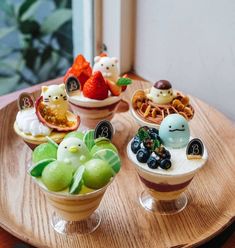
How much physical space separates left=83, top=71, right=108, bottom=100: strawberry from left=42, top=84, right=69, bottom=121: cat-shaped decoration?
53 millimetres

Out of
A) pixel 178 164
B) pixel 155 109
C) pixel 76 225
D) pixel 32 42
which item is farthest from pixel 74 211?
pixel 32 42

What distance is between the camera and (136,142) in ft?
2.16

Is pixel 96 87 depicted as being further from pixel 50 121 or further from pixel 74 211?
pixel 74 211

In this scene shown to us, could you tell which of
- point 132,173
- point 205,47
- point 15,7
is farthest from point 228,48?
point 15,7

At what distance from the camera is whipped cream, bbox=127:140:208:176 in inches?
24.6

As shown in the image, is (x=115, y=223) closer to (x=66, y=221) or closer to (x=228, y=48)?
(x=66, y=221)

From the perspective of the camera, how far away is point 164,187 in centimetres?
65

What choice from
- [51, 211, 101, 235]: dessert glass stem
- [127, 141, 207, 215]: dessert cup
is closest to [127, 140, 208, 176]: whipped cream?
[127, 141, 207, 215]: dessert cup

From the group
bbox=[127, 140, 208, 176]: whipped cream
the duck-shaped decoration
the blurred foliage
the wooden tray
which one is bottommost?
the blurred foliage

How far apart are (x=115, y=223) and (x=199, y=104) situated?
39 centimetres

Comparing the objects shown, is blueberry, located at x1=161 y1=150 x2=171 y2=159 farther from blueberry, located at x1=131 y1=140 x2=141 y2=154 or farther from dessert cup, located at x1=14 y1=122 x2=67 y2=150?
dessert cup, located at x1=14 y1=122 x2=67 y2=150

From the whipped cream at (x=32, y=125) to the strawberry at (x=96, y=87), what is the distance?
103 millimetres

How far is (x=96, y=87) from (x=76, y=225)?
249 millimetres

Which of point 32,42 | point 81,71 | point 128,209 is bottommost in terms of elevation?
point 32,42
